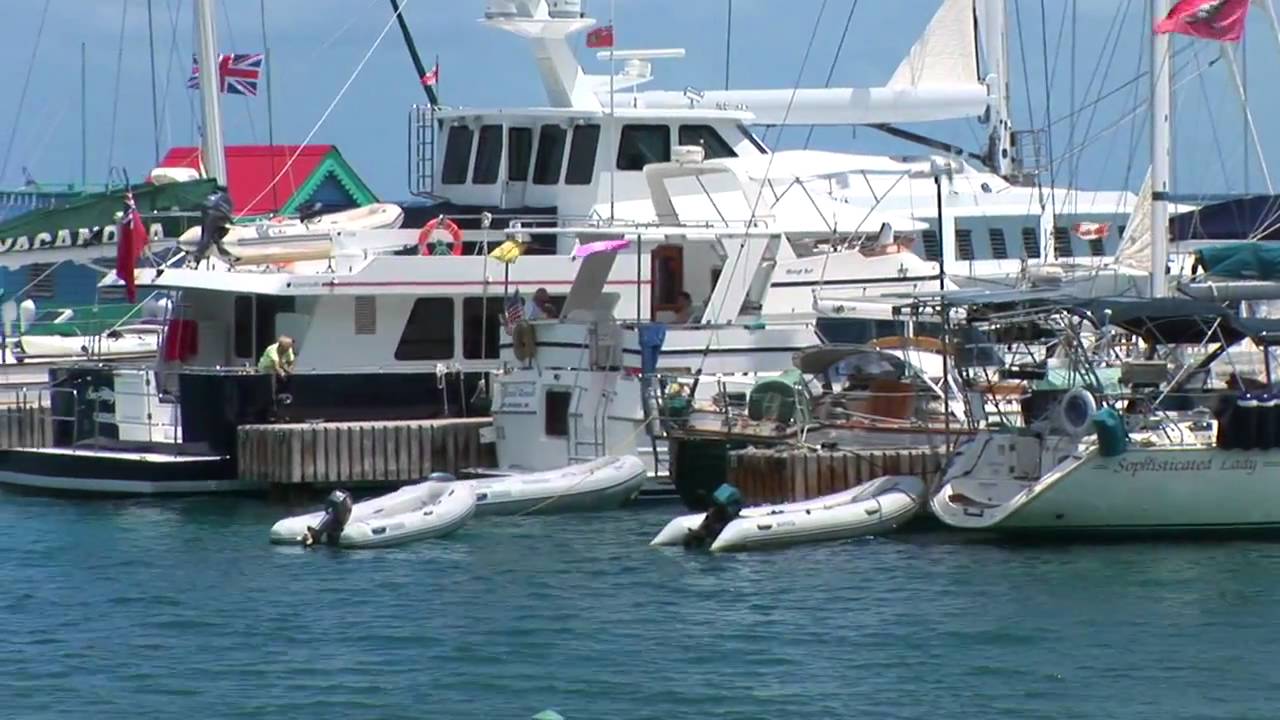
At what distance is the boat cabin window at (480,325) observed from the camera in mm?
31297

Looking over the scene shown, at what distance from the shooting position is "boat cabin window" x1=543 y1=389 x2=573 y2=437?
29750 millimetres

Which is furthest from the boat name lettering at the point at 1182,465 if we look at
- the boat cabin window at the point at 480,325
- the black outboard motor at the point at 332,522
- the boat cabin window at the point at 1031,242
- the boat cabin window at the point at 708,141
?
the boat cabin window at the point at 1031,242

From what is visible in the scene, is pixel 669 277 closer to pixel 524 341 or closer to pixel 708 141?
pixel 524 341

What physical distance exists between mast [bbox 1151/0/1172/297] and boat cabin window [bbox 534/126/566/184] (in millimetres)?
8071

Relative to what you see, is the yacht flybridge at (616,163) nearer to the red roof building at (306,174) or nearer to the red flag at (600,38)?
the red flag at (600,38)

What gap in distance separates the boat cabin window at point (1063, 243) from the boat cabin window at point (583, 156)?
38.6 feet

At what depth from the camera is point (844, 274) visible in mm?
32125

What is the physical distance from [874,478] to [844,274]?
5817 mm

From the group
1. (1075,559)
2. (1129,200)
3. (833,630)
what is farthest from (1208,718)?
(1129,200)

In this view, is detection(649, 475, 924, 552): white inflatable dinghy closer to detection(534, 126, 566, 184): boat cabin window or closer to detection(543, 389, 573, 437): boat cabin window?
detection(543, 389, 573, 437): boat cabin window

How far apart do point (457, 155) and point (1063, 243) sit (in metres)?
12.8

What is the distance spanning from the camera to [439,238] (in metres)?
32.4

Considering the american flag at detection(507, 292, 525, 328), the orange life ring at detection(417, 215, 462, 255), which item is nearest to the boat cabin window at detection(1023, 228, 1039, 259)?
the orange life ring at detection(417, 215, 462, 255)

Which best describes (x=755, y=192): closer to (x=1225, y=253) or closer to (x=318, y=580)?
(x=1225, y=253)
